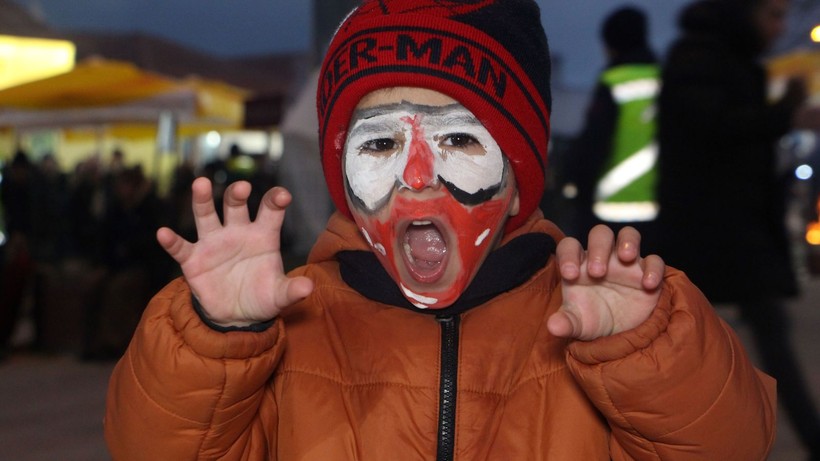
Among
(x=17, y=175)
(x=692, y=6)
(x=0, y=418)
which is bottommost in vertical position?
(x=0, y=418)

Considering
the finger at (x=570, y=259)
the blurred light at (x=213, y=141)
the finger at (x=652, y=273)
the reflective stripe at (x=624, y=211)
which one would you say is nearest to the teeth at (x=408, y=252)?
the finger at (x=570, y=259)

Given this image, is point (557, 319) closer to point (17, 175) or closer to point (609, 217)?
point (609, 217)

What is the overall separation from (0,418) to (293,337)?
13.0ft

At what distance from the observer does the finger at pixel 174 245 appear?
1498 mm

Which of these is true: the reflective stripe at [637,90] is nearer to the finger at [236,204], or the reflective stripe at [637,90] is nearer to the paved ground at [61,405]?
the paved ground at [61,405]

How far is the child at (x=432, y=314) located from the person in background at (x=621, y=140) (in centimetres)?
147

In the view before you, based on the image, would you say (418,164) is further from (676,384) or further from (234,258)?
(676,384)

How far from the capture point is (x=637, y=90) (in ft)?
10.8

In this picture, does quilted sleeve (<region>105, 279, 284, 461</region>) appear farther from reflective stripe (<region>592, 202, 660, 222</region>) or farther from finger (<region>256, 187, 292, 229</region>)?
reflective stripe (<region>592, 202, 660, 222</region>)

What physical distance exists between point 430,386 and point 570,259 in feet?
1.26

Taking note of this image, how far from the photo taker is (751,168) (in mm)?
3061

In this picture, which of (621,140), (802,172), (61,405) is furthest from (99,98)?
(621,140)

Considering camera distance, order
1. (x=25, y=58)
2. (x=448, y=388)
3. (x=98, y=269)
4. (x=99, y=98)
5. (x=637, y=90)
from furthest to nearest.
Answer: (x=25, y=58)
(x=99, y=98)
(x=98, y=269)
(x=637, y=90)
(x=448, y=388)

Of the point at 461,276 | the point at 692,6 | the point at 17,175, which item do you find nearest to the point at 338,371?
the point at 461,276
